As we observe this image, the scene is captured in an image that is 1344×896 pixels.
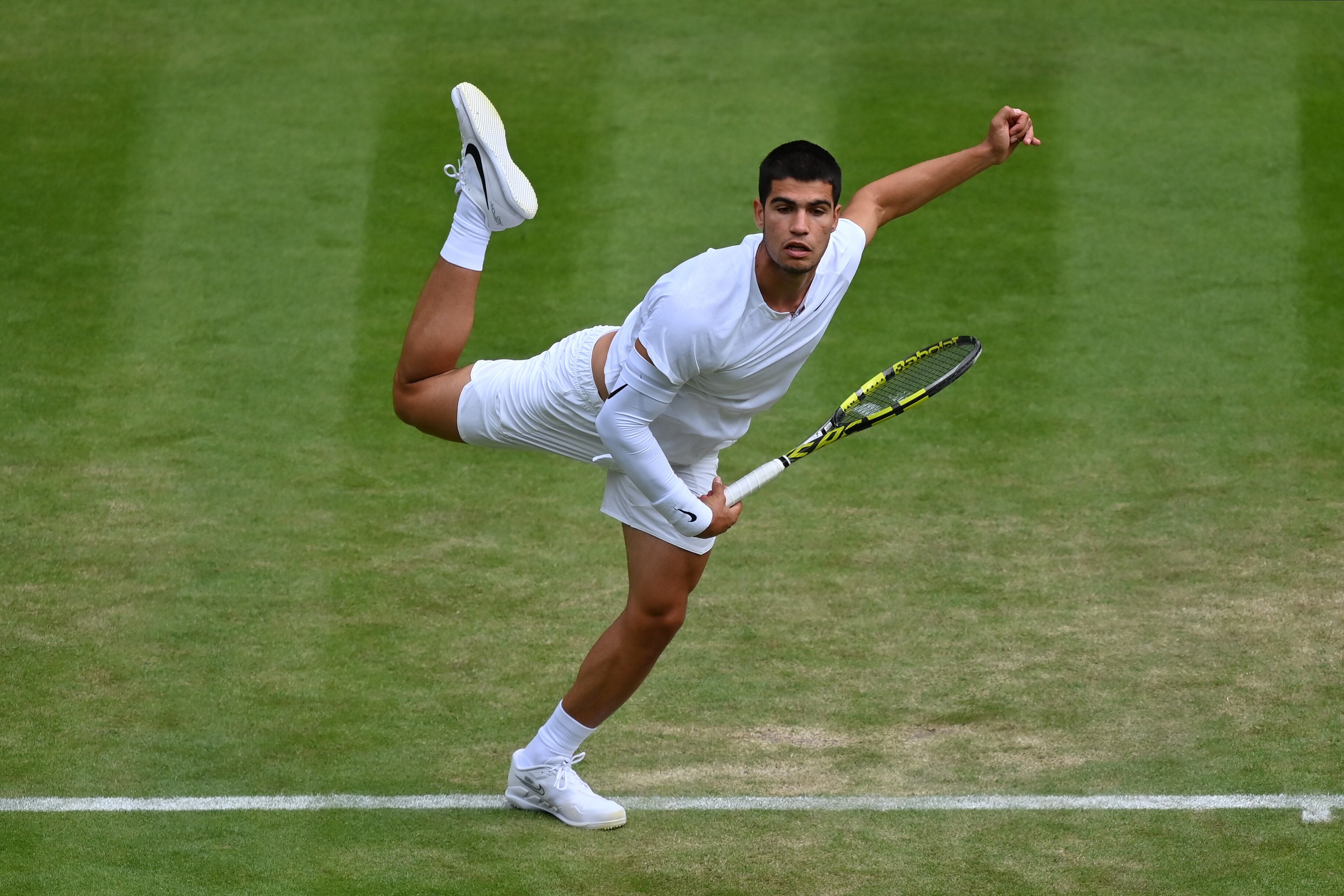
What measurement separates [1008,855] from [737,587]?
2.46m

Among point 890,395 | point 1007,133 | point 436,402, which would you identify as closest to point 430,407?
point 436,402

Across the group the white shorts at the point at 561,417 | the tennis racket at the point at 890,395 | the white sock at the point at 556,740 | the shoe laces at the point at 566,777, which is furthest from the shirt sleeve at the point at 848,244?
the shoe laces at the point at 566,777

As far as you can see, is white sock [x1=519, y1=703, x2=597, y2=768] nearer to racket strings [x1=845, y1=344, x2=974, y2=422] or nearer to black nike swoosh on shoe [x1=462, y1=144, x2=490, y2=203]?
racket strings [x1=845, y1=344, x2=974, y2=422]

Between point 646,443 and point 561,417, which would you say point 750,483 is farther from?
point 561,417

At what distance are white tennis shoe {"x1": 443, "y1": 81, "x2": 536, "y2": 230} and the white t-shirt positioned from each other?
0.87 m

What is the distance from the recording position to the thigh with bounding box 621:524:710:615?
222 inches

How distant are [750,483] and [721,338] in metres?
0.68

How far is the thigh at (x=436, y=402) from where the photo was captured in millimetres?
6113

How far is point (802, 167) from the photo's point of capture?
517 centimetres

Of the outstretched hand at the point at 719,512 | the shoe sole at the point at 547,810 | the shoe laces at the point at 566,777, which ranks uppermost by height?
the outstretched hand at the point at 719,512

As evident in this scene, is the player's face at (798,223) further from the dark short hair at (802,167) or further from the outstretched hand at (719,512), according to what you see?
the outstretched hand at (719,512)

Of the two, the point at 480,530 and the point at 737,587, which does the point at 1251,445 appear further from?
the point at 480,530

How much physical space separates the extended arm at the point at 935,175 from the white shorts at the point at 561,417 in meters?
1.04

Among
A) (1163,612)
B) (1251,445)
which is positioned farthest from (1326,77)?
(1163,612)
